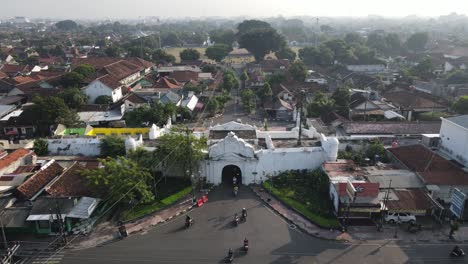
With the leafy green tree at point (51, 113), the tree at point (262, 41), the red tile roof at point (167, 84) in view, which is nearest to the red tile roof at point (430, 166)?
the leafy green tree at point (51, 113)

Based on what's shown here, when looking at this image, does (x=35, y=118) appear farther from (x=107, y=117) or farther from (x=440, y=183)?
(x=440, y=183)

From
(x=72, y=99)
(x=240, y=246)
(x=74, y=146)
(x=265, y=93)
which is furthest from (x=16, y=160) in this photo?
(x=265, y=93)

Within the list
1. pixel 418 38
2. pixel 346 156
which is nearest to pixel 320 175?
pixel 346 156

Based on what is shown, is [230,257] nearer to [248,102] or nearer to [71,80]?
[248,102]

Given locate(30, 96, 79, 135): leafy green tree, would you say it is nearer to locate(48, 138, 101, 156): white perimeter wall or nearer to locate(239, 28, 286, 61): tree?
locate(48, 138, 101, 156): white perimeter wall

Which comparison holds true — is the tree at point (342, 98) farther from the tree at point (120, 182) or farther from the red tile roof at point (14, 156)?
the red tile roof at point (14, 156)
